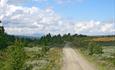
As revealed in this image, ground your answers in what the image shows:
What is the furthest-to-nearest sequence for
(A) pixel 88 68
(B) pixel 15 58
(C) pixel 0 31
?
(C) pixel 0 31 → (A) pixel 88 68 → (B) pixel 15 58

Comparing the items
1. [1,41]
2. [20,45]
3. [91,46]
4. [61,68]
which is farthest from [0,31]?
[20,45]

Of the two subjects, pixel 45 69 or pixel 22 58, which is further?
pixel 45 69

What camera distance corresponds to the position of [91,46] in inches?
3607

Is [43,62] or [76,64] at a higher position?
[43,62]

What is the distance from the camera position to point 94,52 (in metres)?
89.6

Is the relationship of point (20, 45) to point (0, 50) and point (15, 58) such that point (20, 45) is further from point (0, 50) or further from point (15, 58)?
point (0, 50)

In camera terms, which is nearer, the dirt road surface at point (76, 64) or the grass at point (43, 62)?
the grass at point (43, 62)

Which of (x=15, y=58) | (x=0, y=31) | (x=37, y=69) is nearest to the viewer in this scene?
(x=15, y=58)

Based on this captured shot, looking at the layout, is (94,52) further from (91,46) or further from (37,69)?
(37,69)

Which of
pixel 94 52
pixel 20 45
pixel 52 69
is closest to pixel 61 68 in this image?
pixel 52 69

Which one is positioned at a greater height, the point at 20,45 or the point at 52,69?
the point at 20,45

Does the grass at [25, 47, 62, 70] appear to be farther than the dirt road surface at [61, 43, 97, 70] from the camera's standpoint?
No

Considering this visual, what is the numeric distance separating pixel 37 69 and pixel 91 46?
42.4m

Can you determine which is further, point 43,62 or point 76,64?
point 43,62
